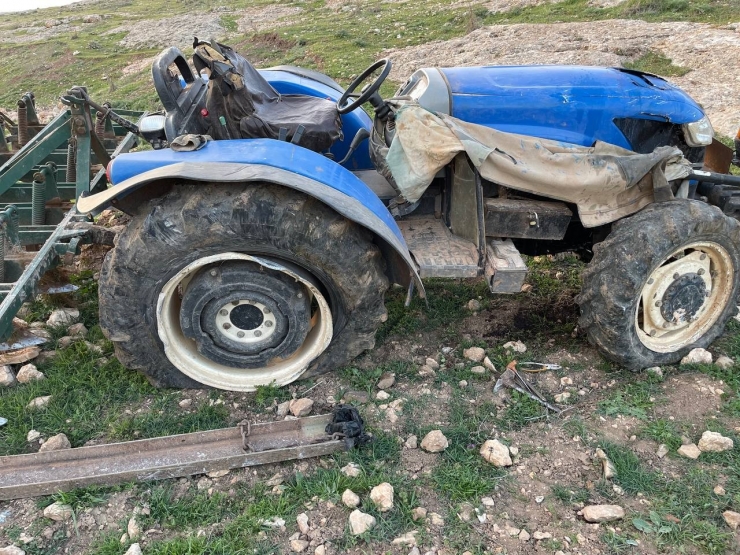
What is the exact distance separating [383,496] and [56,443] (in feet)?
5.02

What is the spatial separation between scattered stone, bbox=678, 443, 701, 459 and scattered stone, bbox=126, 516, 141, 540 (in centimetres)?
234

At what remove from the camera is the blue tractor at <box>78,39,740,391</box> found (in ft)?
9.18

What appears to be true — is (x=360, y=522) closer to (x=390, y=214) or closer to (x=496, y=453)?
(x=496, y=453)

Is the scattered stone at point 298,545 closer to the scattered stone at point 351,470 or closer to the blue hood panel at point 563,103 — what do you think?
the scattered stone at point 351,470

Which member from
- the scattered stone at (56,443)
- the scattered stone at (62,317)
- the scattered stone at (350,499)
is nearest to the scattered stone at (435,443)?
the scattered stone at (350,499)

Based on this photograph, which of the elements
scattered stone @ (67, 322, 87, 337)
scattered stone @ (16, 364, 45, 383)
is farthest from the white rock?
scattered stone @ (67, 322, 87, 337)

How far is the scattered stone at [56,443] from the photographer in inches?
111

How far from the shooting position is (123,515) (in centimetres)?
249

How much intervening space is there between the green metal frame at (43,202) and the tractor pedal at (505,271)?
2.22 m

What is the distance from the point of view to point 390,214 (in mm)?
3115

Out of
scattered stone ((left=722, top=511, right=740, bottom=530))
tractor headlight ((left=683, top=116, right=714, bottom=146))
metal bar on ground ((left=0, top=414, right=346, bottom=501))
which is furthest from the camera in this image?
tractor headlight ((left=683, top=116, right=714, bottom=146))

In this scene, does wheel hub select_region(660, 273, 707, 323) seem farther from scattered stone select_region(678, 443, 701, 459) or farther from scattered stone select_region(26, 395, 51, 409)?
scattered stone select_region(26, 395, 51, 409)

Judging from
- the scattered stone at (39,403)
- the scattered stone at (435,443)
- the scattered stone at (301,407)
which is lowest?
the scattered stone at (39,403)

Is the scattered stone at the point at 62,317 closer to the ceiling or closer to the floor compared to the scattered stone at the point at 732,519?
closer to the floor
